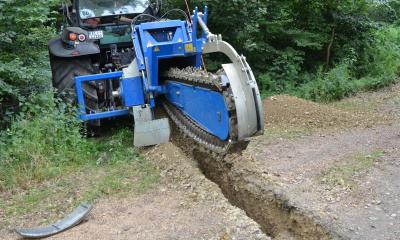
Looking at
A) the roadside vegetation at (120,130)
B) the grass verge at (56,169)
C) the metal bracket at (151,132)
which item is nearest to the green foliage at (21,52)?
the roadside vegetation at (120,130)

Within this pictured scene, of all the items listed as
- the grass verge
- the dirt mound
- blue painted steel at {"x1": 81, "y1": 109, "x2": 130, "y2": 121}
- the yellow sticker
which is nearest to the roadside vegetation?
the grass verge

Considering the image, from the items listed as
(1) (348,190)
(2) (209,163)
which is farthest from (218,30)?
(1) (348,190)

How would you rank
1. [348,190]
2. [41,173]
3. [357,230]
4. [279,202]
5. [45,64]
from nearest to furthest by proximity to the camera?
1. [357,230]
2. [279,202]
3. [348,190]
4. [41,173]
5. [45,64]

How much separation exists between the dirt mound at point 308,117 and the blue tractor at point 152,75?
1.88m

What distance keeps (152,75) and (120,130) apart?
52.3 inches

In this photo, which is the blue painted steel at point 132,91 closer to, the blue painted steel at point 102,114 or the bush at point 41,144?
the blue painted steel at point 102,114

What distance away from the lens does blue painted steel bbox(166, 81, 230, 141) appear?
A: 4.34m

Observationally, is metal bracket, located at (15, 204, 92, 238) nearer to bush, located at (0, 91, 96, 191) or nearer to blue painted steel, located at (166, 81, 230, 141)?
bush, located at (0, 91, 96, 191)

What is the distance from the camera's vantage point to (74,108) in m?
6.18

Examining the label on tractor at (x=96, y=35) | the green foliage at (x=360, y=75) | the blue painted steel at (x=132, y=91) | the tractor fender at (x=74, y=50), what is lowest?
the green foliage at (x=360, y=75)

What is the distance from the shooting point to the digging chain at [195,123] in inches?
164

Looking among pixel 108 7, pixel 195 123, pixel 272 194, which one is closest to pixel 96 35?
pixel 108 7

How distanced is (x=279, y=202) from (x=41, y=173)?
255 centimetres

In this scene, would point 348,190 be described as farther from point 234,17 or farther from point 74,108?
point 234,17
